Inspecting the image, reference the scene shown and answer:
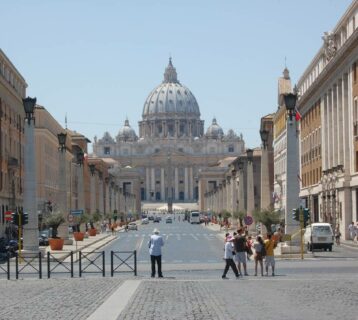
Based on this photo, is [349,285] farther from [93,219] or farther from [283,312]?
[93,219]

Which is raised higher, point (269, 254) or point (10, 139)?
point (10, 139)

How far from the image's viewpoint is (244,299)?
2350 centimetres

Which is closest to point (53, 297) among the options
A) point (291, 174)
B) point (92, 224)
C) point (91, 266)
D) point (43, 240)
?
point (91, 266)

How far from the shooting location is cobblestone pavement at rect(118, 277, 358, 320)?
19688 mm

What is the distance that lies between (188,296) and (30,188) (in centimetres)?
2406

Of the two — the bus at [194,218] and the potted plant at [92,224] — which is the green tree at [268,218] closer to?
the potted plant at [92,224]

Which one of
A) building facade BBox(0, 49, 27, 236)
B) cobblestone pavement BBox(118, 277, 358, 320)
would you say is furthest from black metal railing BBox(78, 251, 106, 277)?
building facade BBox(0, 49, 27, 236)

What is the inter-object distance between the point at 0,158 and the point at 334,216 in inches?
927

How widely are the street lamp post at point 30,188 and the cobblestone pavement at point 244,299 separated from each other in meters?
17.1

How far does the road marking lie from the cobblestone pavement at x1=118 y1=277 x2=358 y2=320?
0.19 metres

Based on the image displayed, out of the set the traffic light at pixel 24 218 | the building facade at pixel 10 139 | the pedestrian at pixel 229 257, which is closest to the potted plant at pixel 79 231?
the building facade at pixel 10 139

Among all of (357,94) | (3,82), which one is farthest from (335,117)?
(3,82)

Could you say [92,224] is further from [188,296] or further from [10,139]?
[188,296]

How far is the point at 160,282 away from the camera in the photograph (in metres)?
30.5
